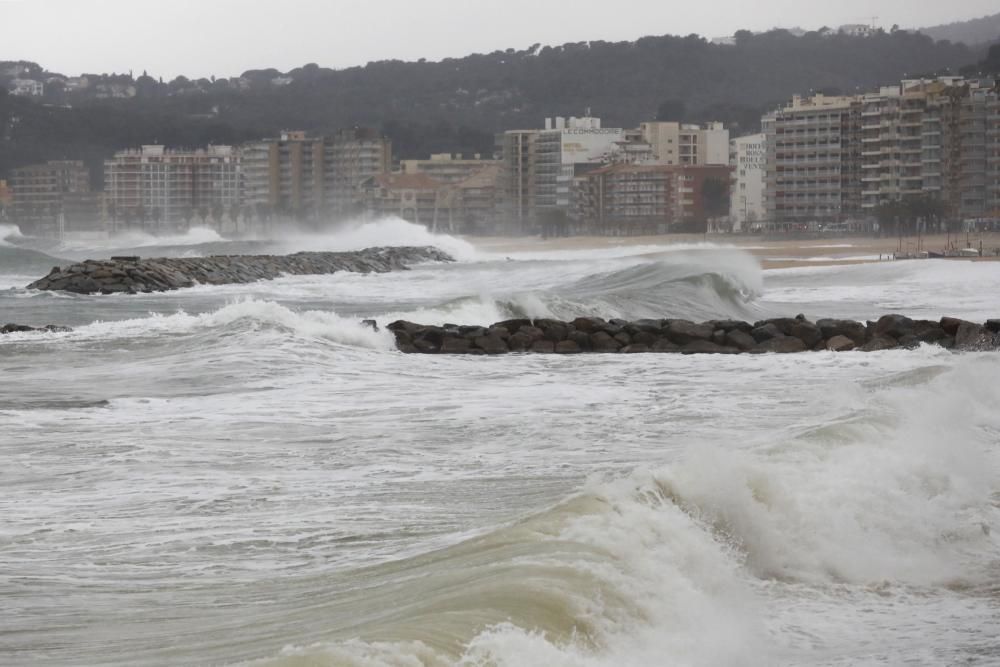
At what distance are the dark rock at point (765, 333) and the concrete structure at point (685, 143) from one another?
12392 cm

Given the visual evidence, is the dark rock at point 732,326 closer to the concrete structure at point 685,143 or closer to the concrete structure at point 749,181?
the concrete structure at point 749,181

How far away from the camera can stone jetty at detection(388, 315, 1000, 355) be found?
58.2 feet

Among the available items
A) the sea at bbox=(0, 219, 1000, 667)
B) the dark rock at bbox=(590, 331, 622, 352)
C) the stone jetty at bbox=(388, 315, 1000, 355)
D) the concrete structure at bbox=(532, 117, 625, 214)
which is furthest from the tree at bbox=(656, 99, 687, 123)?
the sea at bbox=(0, 219, 1000, 667)

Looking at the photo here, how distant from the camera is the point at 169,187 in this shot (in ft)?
576

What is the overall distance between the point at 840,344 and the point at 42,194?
15862 centimetres

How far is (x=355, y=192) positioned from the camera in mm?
158875

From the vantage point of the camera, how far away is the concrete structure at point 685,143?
143250 millimetres

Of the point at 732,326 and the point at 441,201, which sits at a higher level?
the point at 732,326

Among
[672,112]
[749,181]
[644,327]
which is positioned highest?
[672,112]

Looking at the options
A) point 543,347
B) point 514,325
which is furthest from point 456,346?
point 543,347

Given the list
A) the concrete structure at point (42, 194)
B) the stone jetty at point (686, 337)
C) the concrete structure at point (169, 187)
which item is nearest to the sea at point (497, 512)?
the stone jetty at point (686, 337)

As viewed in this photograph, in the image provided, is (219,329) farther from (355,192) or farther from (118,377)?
(355,192)

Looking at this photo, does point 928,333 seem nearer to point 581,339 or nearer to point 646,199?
point 581,339

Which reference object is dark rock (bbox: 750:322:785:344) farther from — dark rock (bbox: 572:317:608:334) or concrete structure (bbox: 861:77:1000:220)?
concrete structure (bbox: 861:77:1000:220)
